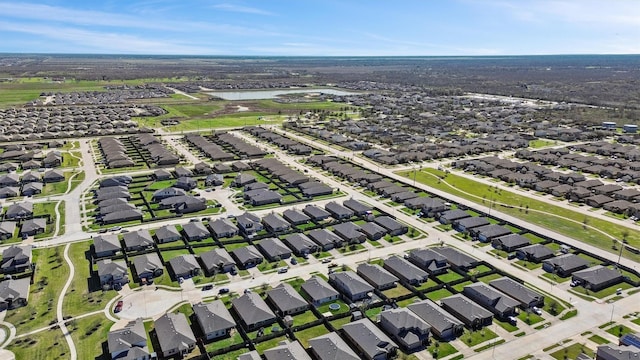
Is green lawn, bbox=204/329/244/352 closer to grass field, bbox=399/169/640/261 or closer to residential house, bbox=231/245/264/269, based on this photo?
residential house, bbox=231/245/264/269

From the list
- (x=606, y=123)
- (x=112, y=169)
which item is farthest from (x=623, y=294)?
(x=606, y=123)

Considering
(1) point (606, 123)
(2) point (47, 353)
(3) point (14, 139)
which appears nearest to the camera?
(2) point (47, 353)

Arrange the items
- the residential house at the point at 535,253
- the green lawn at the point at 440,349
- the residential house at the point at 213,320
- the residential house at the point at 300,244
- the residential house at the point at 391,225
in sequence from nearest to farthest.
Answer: the green lawn at the point at 440,349 < the residential house at the point at 213,320 < the residential house at the point at 535,253 < the residential house at the point at 300,244 < the residential house at the point at 391,225

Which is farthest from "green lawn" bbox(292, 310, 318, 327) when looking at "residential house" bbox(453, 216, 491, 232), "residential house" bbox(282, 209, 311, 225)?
"residential house" bbox(453, 216, 491, 232)

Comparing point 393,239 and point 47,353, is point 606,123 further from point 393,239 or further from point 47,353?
point 47,353

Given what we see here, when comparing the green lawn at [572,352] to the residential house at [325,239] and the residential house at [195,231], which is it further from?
the residential house at [195,231]

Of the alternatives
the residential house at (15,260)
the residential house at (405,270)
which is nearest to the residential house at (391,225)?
the residential house at (405,270)

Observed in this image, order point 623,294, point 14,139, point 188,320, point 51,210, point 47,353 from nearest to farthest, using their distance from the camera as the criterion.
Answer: point 47,353 → point 188,320 → point 623,294 → point 51,210 → point 14,139

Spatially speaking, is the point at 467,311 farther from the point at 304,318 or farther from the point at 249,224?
the point at 249,224
